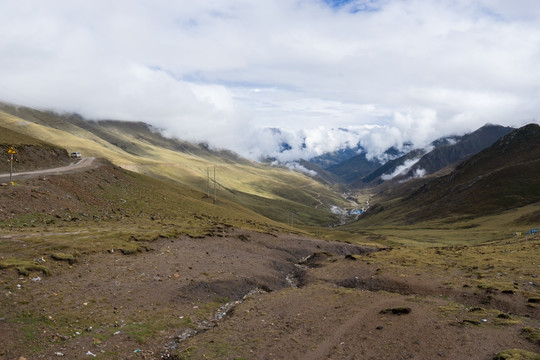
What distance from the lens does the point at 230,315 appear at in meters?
28.6

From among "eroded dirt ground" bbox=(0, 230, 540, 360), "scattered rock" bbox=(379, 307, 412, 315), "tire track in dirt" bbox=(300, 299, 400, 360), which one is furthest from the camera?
"scattered rock" bbox=(379, 307, 412, 315)

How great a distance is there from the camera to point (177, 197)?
9775 cm

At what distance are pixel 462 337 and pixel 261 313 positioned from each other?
49.0 ft

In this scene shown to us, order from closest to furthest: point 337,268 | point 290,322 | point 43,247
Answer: point 290,322, point 43,247, point 337,268

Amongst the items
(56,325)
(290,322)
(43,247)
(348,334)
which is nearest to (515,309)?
(348,334)

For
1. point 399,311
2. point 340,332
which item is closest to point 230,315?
point 340,332

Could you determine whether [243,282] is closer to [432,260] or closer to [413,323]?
[413,323]

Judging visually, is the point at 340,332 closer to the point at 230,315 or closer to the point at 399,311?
the point at 399,311

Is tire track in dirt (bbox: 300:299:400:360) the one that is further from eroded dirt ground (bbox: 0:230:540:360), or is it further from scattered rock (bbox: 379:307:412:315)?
scattered rock (bbox: 379:307:412:315)

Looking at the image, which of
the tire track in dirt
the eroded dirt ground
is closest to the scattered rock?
the eroded dirt ground

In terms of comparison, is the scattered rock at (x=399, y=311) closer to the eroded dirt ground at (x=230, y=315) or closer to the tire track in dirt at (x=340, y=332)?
the eroded dirt ground at (x=230, y=315)

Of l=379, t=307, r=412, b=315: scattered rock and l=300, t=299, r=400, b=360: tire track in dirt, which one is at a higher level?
l=379, t=307, r=412, b=315: scattered rock

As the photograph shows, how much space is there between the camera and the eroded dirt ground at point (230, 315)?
2086 centimetres

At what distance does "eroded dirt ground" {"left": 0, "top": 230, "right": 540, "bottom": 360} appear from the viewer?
68.4 feet
